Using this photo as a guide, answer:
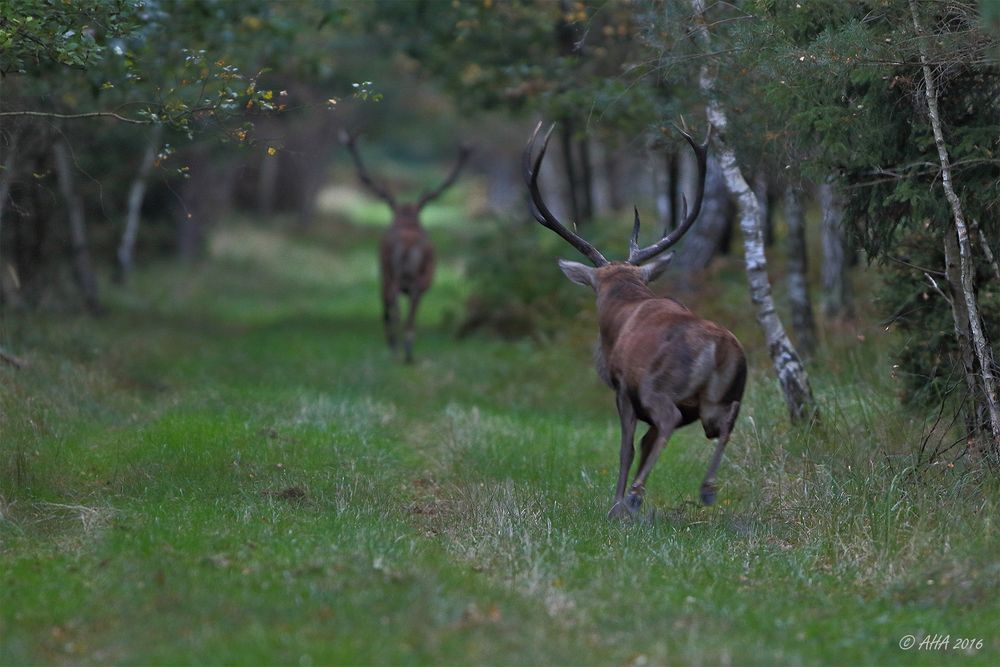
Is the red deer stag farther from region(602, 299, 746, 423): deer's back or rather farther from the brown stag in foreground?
region(602, 299, 746, 423): deer's back

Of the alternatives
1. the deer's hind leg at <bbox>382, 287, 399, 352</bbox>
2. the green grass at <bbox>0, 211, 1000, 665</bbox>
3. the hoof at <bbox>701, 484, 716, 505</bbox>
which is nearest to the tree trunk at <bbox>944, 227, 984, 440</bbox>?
the green grass at <bbox>0, 211, 1000, 665</bbox>

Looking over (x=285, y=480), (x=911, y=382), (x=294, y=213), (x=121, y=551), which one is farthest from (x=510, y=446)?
(x=294, y=213)

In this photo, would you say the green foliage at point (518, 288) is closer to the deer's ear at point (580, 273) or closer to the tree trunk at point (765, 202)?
the tree trunk at point (765, 202)

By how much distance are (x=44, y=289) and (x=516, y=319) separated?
7.64 metres

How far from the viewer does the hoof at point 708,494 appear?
8.85 m

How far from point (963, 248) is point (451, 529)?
3.88 metres

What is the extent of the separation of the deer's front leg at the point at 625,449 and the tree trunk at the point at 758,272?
94.7 inches

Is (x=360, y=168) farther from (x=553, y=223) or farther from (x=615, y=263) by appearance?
(x=615, y=263)

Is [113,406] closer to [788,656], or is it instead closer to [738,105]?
[738,105]

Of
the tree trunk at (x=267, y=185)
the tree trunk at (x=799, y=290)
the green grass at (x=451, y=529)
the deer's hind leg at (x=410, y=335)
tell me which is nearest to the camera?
the green grass at (x=451, y=529)

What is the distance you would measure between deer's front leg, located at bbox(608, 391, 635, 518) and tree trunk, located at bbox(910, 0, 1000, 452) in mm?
2370

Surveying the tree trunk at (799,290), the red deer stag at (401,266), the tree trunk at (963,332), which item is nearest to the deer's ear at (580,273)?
the tree trunk at (963,332)

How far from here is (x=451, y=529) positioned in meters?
8.73

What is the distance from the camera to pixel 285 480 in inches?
394
